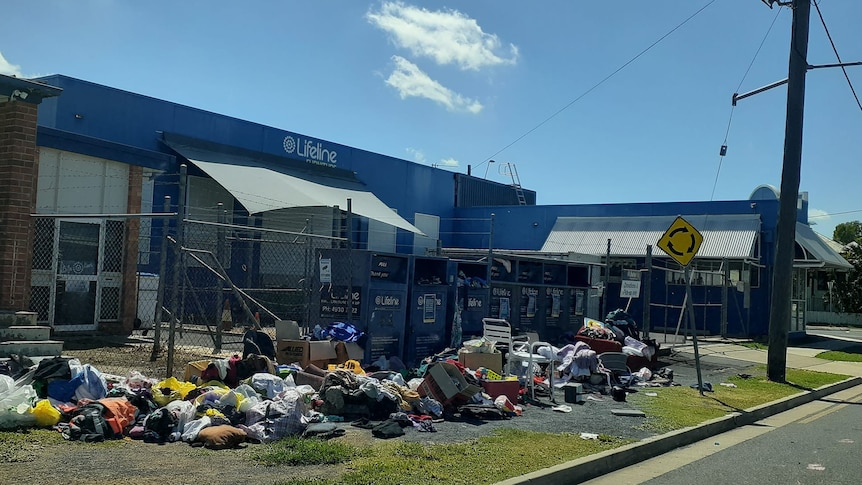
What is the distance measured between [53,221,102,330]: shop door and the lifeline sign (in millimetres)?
10429

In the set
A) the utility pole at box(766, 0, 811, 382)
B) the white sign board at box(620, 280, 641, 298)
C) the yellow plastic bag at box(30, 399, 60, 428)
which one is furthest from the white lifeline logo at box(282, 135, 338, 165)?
the yellow plastic bag at box(30, 399, 60, 428)

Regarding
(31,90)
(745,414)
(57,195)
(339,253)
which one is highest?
(31,90)

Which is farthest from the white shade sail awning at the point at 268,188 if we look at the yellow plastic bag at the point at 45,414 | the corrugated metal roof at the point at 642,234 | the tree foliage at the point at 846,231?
the tree foliage at the point at 846,231

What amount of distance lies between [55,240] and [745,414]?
467 inches

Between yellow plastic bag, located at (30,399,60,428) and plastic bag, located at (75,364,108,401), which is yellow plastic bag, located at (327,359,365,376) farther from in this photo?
yellow plastic bag, located at (30,399,60,428)

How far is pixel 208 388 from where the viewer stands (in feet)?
28.5

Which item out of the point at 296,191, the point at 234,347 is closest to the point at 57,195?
the point at 234,347

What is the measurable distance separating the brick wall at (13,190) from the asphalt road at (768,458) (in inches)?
308

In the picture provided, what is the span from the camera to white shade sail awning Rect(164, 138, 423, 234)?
1923 cm

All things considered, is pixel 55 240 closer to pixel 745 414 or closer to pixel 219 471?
pixel 219 471

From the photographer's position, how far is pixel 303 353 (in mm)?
Result: 10703

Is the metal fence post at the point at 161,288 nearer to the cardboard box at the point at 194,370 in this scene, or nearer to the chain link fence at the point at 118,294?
the chain link fence at the point at 118,294

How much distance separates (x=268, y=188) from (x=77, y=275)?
737 cm

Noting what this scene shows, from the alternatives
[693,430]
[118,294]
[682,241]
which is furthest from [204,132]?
[693,430]
